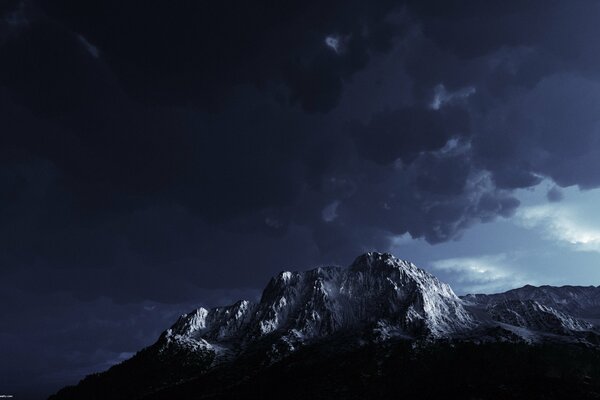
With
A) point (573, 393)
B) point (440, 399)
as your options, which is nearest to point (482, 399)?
point (440, 399)

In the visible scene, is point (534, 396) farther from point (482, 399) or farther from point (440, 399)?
point (440, 399)

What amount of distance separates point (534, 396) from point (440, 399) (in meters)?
41.6

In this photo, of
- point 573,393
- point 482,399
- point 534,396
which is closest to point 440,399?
point 482,399

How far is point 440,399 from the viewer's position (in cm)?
19900

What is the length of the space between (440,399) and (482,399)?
1807 centimetres

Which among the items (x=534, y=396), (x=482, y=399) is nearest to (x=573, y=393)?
(x=534, y=396)

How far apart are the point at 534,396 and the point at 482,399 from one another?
24.6m

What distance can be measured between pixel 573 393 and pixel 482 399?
4346 centimetres

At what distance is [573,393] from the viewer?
646 feet

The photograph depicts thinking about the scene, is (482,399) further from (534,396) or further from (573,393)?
(573,393)

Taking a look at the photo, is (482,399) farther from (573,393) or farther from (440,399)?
(573,393)

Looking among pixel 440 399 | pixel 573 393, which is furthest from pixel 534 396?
pixel 440 399

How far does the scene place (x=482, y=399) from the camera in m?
193
